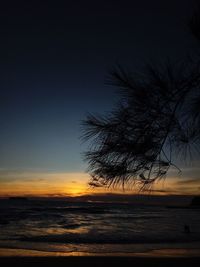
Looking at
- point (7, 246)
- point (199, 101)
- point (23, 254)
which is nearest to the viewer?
point (199, 101)

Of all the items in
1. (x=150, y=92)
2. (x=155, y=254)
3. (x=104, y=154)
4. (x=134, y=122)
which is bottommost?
(x=155, y=254)

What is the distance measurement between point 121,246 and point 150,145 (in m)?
11.7

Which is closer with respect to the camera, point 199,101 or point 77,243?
point 199,101

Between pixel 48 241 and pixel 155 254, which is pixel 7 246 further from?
pixel 155 254

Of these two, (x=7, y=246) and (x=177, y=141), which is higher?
(x=177, y=141)
